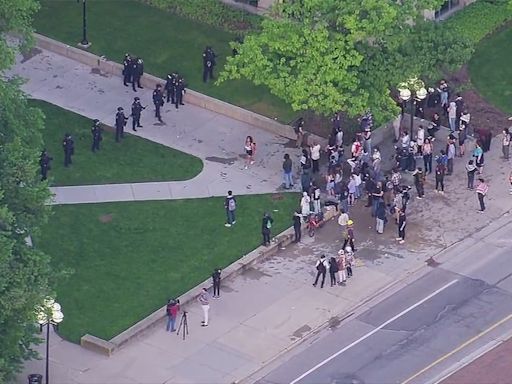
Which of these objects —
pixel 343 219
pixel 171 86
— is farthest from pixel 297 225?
pixel 171 86

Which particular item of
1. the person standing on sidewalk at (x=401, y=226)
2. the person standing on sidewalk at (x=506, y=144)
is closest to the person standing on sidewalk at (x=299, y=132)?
the person standing on sidewalk at (x=401, y=226)

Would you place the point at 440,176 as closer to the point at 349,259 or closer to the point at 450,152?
the point at 450,152

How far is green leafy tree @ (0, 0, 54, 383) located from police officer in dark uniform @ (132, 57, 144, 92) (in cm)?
1738

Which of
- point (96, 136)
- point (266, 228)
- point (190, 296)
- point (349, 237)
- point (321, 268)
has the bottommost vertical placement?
point (190, 296)

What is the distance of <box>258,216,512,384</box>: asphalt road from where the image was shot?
61.0 metres

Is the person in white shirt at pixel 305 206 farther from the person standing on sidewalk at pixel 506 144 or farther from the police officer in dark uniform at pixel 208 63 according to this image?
the police officer in dark uniform at pixel 208 63

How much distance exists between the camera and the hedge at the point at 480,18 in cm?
7994

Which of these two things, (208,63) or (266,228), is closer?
(266,228)

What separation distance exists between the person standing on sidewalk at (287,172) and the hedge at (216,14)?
1123cm

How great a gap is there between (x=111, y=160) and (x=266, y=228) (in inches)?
323

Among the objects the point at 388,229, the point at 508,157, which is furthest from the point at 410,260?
the point at 508,157

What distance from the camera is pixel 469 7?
81.5 metres

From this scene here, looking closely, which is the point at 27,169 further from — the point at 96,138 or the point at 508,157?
the point at 508,157

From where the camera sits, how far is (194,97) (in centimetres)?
7650
